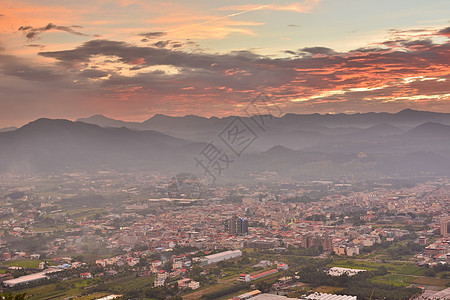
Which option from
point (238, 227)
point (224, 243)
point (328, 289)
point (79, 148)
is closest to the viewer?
point (328, 289)

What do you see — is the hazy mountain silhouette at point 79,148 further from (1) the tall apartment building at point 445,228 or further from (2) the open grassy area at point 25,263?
(1) the tall apartment building at point 445,228

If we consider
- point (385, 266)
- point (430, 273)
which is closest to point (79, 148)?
point (385, 266)

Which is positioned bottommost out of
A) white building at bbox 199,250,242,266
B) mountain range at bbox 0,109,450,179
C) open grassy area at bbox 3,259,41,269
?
white building at bbox 199,250,242,266

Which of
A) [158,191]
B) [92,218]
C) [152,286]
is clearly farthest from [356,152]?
[152,286]

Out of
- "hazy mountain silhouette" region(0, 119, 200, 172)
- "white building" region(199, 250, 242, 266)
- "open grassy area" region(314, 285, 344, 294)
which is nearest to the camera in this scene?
"open grassy area" region(314, 285, 344, 294)

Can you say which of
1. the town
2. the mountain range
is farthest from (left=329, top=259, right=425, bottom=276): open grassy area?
the mountain range

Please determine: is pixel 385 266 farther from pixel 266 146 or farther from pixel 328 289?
pixel 266 146

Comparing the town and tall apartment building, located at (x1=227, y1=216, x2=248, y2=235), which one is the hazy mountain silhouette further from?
tall apartment building, located at (x1=227, y1=216, x2=248, y2=235)

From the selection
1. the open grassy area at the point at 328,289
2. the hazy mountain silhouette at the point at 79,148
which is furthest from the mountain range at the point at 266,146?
the open grassy area at the point at 328,289
